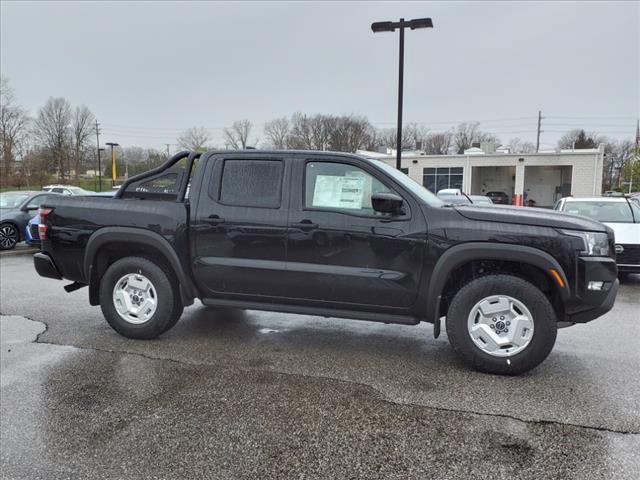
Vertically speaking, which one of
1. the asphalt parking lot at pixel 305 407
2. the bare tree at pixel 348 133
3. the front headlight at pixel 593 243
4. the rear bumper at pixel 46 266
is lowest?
the asphalt parking lot at pixel 305 407

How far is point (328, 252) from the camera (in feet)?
14.5

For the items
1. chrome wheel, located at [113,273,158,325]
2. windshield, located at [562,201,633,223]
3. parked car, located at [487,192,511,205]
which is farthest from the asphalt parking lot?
parked car, located at [487,192,511,205]

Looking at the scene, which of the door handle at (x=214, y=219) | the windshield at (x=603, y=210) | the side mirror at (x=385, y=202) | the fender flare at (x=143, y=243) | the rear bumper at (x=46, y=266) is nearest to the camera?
the side mirror at (x=385, y=202)

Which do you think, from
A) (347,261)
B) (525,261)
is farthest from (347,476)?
(525,261)

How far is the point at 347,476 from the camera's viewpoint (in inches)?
106

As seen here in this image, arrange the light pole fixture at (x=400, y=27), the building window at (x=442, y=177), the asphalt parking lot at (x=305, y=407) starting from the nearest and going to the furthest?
the asphalt parking lot at (x=305, y=407)
the light pole fixture at (x=400, y=27)
the building window at (x=442, y=177)

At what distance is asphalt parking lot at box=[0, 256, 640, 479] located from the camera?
283cm

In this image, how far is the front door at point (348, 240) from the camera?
167 inches

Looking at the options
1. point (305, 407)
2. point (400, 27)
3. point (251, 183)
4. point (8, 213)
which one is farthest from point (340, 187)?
point (8, 213)

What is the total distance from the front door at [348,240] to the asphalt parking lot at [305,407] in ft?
2.17

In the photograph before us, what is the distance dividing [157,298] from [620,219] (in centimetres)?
836

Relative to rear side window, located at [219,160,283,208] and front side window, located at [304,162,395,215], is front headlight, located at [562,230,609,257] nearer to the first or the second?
front side window, located at [304,162,395,215]

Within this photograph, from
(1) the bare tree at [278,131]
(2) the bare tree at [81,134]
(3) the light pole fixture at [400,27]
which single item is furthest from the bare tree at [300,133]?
(3) the light pole fixture at [400,27]

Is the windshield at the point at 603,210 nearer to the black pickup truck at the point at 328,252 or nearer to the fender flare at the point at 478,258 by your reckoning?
the black pickup truck at the point at 328,252
